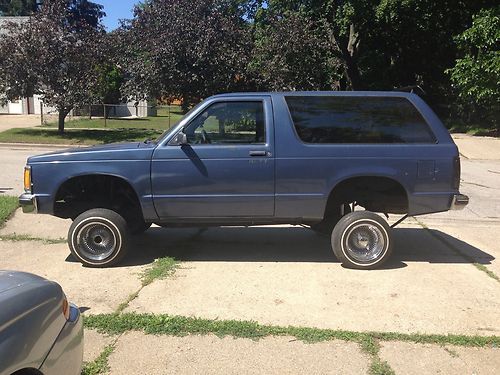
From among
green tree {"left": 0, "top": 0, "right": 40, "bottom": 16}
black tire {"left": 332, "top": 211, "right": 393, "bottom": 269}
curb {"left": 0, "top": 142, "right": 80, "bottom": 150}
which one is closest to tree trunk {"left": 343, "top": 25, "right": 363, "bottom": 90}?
curb {"left": 0, "top": 142, "right": 80, "bottom": 150}

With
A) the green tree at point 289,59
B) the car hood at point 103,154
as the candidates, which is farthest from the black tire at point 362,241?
the green tree at point 289,59

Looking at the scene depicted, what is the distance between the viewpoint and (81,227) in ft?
18.9

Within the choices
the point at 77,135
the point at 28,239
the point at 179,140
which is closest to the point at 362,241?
the point at 179,140

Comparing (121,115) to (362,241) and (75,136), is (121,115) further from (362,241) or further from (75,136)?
(362,241)

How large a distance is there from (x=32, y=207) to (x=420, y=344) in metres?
4.13

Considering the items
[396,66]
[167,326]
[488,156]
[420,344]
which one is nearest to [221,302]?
[167,326]

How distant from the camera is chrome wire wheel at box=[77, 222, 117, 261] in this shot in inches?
227

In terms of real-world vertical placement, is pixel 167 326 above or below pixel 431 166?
below

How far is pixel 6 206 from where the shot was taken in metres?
8.41

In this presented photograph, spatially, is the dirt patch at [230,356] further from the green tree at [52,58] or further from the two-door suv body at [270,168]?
the green tree at [52,58]

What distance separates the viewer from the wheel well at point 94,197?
5.92 m

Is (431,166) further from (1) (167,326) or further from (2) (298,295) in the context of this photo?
(1) (167,326)

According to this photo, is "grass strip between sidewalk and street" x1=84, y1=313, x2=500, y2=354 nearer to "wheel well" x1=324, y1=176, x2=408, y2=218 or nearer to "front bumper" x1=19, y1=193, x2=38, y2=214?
"front bumper" x1=19, y1=193, x2=38, y2=214

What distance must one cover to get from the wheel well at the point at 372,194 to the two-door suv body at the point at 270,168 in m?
0.04
